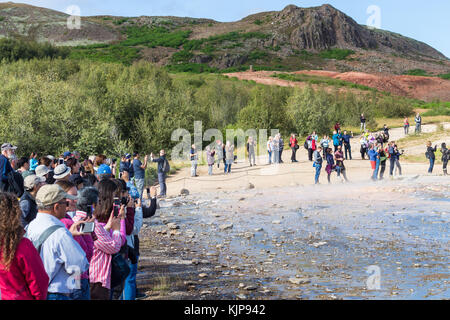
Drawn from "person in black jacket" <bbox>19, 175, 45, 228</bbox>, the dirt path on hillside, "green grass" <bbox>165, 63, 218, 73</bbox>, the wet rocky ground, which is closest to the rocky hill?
"green grass" <bbox>165, 63, 218, 73</bbox>

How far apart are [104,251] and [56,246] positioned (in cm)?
98

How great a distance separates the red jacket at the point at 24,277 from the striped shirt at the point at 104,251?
1183mm

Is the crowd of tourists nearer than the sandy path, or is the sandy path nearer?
the crowd of tourists

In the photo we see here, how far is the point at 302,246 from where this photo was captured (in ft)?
40.1

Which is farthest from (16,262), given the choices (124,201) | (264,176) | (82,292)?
(264,176)

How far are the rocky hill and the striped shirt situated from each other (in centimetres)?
10637

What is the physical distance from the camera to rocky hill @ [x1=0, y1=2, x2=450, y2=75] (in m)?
122

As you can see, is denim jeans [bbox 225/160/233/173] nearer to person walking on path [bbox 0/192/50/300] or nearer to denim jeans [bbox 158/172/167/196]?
denim jeans [bbox 158/172/167/196]

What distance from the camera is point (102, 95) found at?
38.2 metres

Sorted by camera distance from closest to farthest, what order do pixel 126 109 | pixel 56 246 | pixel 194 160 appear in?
pixel 56 246 → pixel 194 160 → pixel 126 109

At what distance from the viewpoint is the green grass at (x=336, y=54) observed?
427 ft

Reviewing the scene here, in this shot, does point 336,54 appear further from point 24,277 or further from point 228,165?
point 24,277
